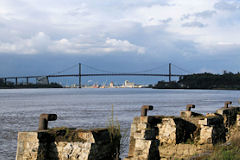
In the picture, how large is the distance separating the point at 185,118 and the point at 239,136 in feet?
5.77

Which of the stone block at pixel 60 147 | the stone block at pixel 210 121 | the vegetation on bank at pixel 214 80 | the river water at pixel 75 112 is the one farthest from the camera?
the vegetation on bank at pixel 214 80

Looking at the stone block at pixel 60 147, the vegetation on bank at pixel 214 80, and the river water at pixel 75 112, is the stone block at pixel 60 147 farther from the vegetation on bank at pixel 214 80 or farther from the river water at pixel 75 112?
the vegetation on bank at pixel 214 80

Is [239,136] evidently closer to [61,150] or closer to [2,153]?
[61,150]

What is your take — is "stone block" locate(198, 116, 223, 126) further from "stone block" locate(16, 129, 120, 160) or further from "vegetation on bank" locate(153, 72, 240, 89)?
"vegetation on bank" locate(153, 72, 240, 89)

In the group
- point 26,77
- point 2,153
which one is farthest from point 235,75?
point 2,153

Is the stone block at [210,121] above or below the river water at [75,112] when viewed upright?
above

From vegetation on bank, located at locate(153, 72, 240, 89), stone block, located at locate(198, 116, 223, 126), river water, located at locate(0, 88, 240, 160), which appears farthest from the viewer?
vegetation on bank, located at locate(153, 72, 240, 89)

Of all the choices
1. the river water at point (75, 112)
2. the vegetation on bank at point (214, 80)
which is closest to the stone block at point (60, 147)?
the river water at point (75, 112)

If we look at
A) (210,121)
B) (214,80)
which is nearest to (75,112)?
(210,121)

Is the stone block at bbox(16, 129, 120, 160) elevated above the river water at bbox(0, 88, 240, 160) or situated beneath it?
elevated above

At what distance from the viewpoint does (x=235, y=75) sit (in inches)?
7347

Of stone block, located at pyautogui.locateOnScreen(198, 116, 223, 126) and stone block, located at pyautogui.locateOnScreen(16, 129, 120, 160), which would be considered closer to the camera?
stone block, located at pyautogui.locateOnScreen(16, 129, 120, 160)

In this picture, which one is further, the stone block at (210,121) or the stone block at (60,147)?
the stone block at (210,121)

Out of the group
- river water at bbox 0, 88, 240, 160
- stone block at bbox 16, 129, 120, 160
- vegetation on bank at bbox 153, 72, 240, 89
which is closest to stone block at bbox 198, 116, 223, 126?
river water at bbox 0, 88, 240, 160
